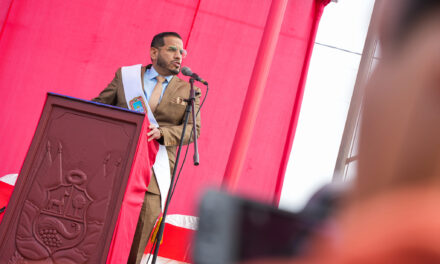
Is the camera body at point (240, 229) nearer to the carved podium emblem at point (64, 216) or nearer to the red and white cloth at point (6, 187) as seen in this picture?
the carved podium emblem at point (64, 216)

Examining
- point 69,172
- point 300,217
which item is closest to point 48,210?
point 69,172

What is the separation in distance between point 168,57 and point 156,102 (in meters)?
0.24

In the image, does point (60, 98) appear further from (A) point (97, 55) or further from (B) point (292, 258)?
(A) point (97, 55)

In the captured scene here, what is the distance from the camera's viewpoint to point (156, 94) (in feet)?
5.94

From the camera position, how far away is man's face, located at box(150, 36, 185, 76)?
1889 millimetres

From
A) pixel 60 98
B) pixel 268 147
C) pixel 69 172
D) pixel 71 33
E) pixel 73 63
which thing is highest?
pixel 71 33

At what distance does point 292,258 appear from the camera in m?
0.13

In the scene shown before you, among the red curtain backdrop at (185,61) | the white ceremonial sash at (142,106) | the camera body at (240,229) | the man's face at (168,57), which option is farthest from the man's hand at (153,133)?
the red curtain backdrop at (185,61)

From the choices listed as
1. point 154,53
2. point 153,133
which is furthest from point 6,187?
point 153,133

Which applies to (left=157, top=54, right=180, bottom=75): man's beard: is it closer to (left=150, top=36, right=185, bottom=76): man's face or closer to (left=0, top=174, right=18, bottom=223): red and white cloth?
(left=150, top=36, right=185, bottom=76): man's face

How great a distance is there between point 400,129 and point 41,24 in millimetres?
3900

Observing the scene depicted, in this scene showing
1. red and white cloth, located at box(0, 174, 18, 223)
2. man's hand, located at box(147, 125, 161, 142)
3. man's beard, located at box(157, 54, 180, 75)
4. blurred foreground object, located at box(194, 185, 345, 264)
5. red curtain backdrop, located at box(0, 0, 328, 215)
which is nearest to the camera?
blurred foreground object, located at box(194, 185, 345, 264)

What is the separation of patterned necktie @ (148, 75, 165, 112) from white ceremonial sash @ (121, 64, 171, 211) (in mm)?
62

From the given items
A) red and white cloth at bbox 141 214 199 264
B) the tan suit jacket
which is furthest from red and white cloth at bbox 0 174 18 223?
the tan suit jacket
